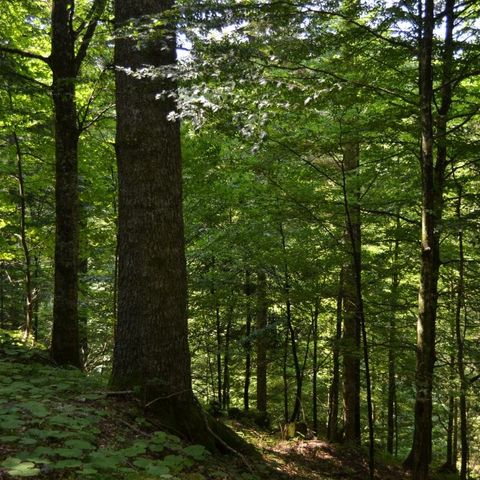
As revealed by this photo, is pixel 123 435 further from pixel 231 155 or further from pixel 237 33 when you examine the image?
pixel 231 155

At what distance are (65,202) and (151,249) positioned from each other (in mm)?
2794

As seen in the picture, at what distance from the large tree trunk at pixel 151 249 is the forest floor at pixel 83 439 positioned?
1.04ft

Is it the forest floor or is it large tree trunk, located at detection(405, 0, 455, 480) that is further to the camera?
large tree trunk, located at detection(405, 0, 455, 480)

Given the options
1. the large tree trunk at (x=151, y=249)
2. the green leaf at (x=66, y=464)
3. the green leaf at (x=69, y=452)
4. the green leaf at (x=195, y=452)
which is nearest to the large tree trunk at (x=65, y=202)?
the large tree trunk at (x=151, y=249)

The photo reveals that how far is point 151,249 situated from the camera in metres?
4.79

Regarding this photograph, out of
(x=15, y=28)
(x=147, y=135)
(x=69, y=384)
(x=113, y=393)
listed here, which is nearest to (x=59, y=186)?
(x=147, y=135)

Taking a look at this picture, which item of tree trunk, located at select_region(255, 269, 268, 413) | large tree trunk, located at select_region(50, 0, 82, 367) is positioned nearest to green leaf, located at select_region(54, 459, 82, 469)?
large tree trunk, located at select_region(50, 0, 82, 367)

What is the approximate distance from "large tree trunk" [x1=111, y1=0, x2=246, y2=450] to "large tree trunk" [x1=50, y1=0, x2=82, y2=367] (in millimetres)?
2230

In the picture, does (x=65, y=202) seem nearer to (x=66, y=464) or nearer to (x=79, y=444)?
(x=79, y=444)

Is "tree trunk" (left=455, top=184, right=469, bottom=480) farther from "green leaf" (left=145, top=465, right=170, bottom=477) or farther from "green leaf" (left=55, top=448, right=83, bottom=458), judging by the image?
"green leaf" (left=55, top=448, right=83, bottom=458)

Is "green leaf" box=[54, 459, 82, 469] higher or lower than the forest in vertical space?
lower

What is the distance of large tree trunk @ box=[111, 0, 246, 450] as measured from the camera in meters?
4.69

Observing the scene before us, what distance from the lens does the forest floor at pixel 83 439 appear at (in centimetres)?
304

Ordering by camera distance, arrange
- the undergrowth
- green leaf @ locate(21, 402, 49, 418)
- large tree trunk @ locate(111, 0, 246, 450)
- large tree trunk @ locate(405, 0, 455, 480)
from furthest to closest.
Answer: large tree trunk @ locate(111, 0, 246, 450)
large tree trunk @ locate(405, 0, 455, 480)
green leaf @ locate(21, 402, 49, 418)
the undergrowth
